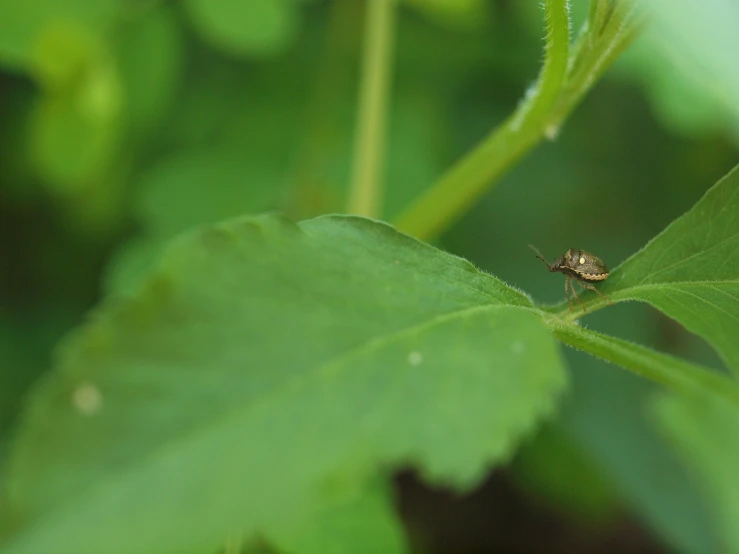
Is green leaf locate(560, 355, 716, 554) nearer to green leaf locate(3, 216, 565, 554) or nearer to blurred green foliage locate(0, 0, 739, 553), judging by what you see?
blurred green foliage locate(0, 0, 739, 553)

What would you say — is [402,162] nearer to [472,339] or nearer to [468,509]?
[468,509]

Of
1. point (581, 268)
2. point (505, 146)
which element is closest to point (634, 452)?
point (581, 268)

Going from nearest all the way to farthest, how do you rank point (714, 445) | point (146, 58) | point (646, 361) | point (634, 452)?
point (646, 361) < point (714, 445) < point (146, 58) < point (634, 452)

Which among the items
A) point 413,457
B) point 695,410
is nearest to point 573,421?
point 695,410

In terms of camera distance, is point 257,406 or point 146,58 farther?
point 146,58

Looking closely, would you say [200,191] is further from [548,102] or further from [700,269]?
[700,269]

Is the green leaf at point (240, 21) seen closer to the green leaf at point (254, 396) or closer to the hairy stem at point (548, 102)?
the hairy stem at point (548, 102)
